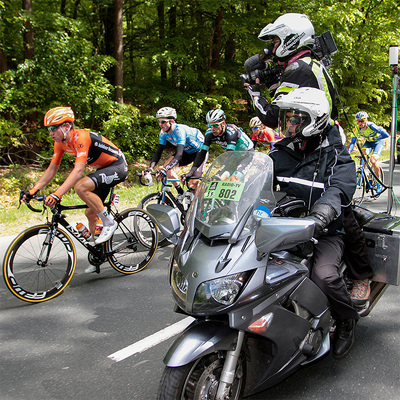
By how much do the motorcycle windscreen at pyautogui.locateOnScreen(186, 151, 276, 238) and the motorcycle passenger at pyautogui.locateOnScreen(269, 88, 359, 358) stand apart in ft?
1.23

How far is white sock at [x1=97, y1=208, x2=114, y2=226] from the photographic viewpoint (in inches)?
210

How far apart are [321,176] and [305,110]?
0.50 metres

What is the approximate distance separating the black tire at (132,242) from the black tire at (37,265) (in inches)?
26.4

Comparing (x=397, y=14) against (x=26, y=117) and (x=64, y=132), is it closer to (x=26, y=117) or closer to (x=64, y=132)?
(x=26, y=117)

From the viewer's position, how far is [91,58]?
14.6 meters

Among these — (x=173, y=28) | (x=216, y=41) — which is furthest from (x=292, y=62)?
(x=216, y=41)

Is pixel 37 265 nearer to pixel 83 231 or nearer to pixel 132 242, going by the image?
pixel 83 231

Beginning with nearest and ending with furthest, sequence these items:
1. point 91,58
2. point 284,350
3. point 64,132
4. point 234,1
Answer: point 284,350, point 64,132, point 91,58, point 234,1

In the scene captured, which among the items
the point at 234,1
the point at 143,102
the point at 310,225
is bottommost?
the point at 143,102

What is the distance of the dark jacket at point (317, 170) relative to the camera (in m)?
3.16


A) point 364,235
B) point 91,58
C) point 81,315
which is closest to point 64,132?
point 81,315

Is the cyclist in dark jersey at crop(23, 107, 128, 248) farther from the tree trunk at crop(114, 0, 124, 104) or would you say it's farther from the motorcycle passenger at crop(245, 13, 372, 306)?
the tree trunk at crop(114, 0, 124, 104)

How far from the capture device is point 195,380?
7.97ft

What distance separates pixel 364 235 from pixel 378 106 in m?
25.6
